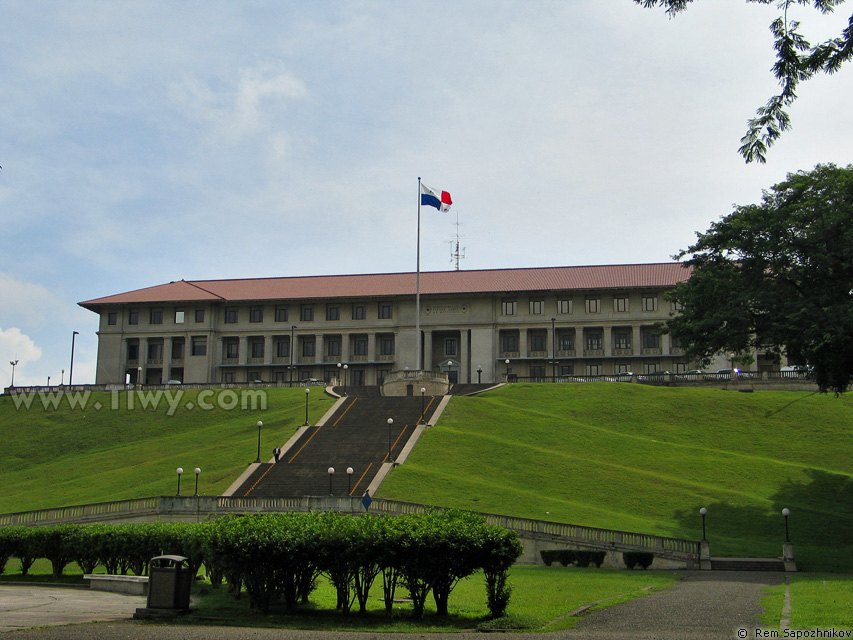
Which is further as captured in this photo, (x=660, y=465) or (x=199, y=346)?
(x=199, y=346)

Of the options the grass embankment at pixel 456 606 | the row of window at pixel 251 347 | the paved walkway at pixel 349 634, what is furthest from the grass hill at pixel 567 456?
the row of window at pixel 251 347

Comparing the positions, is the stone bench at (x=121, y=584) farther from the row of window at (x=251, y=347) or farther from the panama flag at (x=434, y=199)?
the row of window at (x=251, y=347)

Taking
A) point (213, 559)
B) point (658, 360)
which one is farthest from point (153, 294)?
point (213, 559)

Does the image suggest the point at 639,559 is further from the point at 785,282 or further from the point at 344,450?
the point at 344,450

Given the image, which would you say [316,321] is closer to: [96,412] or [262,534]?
[96,412]

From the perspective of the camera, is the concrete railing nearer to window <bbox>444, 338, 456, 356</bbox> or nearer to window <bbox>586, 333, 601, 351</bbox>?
window <bbox>444, 338, 456, 356</bbox>

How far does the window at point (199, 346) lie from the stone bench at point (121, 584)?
8068cm

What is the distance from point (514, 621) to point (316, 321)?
3545 inches

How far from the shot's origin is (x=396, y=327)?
10462cm

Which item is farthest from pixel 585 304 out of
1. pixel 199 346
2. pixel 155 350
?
pixel 155 350

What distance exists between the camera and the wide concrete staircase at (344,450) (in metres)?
50.5

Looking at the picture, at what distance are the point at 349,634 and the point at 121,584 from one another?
41.0ft

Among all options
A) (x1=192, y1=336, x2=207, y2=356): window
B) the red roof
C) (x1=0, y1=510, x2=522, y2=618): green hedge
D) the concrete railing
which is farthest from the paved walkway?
(x1=192, y1=336, x2=207, y2=356): window

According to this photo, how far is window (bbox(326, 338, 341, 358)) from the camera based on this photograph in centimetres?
10699
